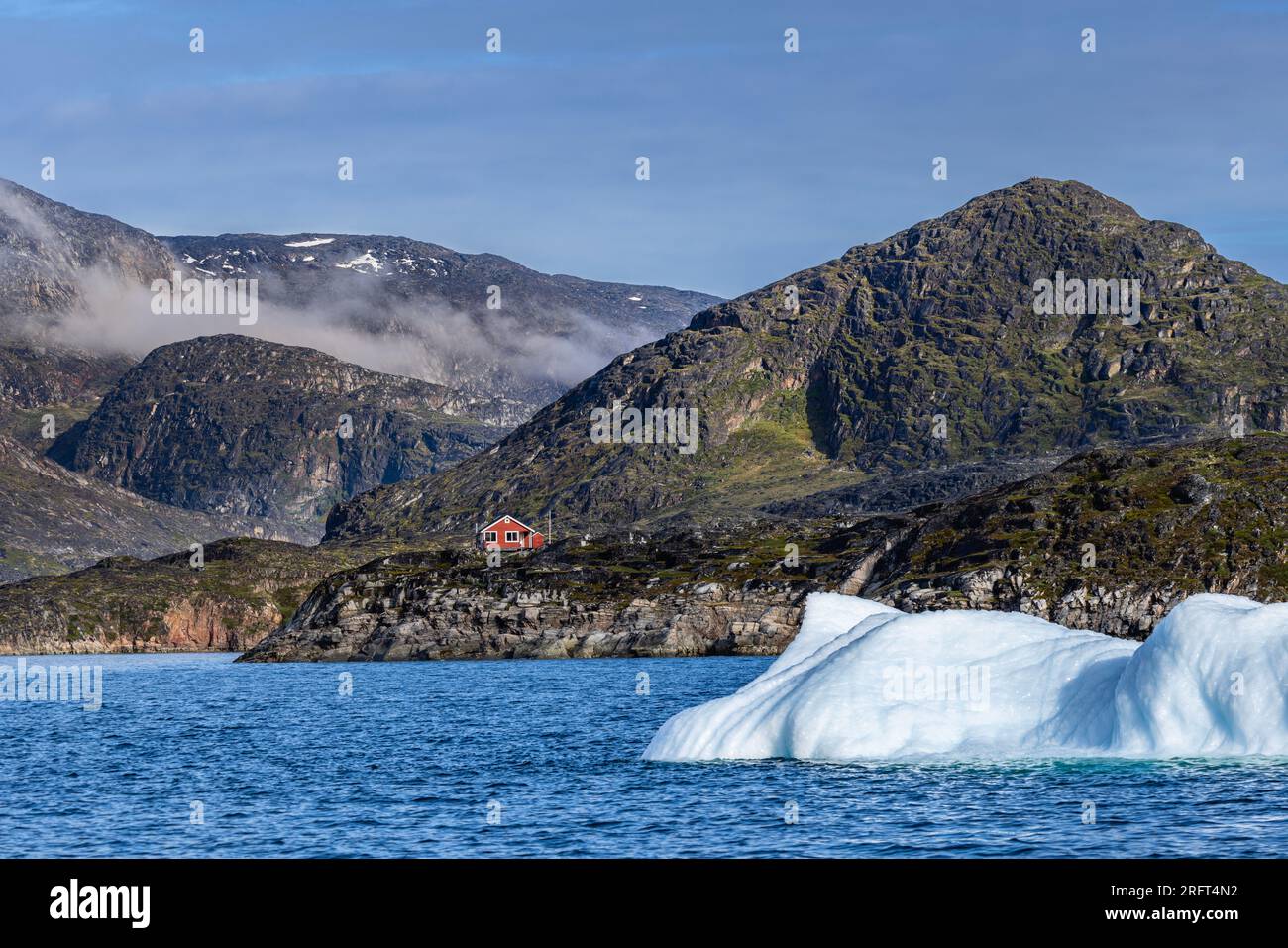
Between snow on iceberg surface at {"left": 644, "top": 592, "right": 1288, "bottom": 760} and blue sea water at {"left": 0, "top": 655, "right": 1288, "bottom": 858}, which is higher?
snow on iceberg surface at {"left": 644, "top": 592, "right": 1288, "bottom": 760}

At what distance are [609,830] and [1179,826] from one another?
60.0 ft

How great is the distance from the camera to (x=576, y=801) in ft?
194

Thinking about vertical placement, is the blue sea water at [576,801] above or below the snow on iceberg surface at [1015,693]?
below

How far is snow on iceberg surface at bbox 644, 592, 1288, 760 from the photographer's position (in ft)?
179

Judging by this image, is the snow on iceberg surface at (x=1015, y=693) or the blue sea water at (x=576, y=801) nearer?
the blue sea water at (x=576, y=801)

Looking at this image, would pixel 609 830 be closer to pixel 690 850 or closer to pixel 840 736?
pixel 690 850

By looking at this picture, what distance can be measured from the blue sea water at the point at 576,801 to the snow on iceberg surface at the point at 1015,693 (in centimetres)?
110

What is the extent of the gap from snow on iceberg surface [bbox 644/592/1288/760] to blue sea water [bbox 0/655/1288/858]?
1.10 metres

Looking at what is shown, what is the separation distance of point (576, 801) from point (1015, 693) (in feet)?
58.6

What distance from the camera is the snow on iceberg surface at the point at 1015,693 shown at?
54.7 metres
